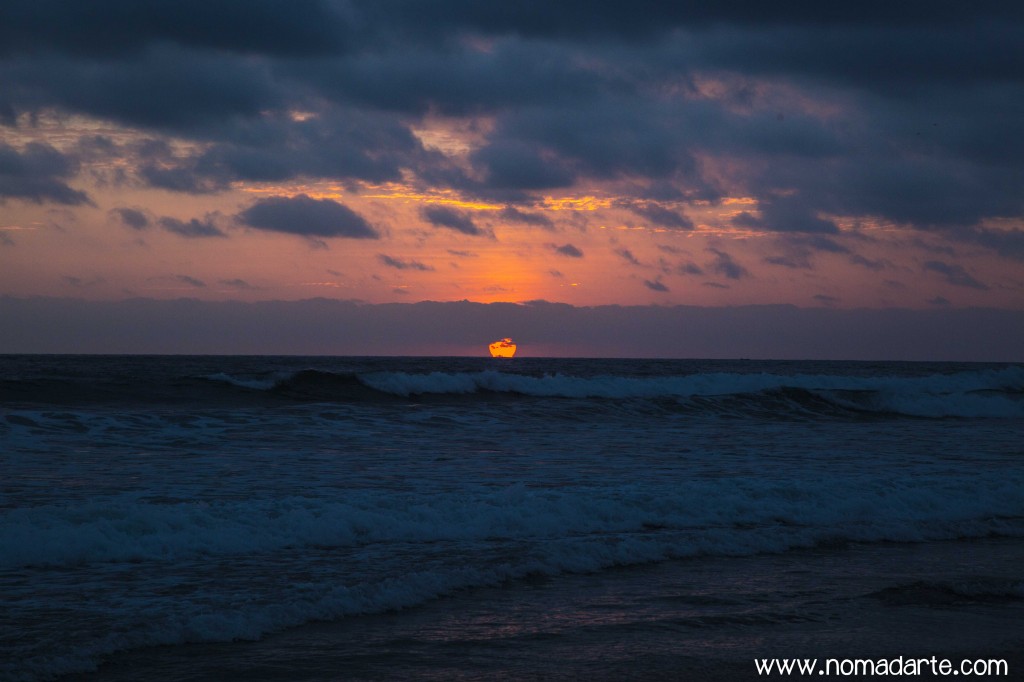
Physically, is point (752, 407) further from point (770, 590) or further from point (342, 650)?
point (342, 650)

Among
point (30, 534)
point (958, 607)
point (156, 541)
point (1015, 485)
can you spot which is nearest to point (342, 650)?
point (156, 541)

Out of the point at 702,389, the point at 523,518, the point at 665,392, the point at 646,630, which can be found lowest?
the point at 646,630

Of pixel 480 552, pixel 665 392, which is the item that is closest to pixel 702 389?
pixel 665 392

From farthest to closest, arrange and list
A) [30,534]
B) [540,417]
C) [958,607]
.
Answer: [540,417] → [30,534] → [958,607]

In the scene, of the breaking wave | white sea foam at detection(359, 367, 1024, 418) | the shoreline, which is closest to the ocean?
the shoreline

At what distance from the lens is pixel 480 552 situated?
7.91 metres

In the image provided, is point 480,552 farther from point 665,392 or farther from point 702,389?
point 702,389

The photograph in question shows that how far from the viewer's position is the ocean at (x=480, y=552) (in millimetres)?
5406

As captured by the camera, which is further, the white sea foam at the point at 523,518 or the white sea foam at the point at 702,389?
the white sea foam at the point at 702,389

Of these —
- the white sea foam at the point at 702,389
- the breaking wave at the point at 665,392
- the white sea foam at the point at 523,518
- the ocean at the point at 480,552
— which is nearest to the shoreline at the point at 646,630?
the ocean at the point at 480,552

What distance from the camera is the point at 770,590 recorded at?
22.7ft

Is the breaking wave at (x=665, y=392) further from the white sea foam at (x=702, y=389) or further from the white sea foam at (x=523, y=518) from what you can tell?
the white sea foam at (x=523, y=518)

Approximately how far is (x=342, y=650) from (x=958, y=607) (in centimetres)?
453

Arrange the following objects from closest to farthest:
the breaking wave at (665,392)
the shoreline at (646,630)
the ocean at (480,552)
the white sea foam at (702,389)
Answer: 1. the shoreline at (646,630)
2. the ocean at (480,552)
3. the breaking wave at (665,392)
4. the white sea foam at (702,389)
